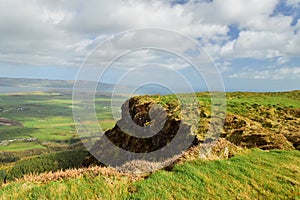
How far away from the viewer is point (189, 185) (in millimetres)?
7133

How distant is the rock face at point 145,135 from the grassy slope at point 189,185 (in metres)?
5.19

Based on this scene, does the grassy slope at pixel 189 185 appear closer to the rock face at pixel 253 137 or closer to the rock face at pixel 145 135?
the rock face at pixel 253 137

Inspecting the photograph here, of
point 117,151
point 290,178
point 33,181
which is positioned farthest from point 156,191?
point 117,151

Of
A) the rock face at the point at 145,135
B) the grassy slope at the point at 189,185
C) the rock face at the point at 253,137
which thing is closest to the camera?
the grassy slope at the point at 189,185

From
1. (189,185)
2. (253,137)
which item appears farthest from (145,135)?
(189,185)

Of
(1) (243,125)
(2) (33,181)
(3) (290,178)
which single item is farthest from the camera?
(1) (243,125)

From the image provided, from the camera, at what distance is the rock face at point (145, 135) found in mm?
15750

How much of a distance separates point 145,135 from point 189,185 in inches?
541

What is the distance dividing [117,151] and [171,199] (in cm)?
1610

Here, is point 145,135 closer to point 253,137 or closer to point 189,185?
point 253,137

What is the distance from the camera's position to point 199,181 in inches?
290

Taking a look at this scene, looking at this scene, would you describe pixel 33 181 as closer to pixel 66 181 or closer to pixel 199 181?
pixel 66 181

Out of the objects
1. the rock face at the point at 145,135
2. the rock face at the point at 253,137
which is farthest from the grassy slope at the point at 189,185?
the rock face at the point at 145,135

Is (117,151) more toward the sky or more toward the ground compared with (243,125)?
more toward the ground
